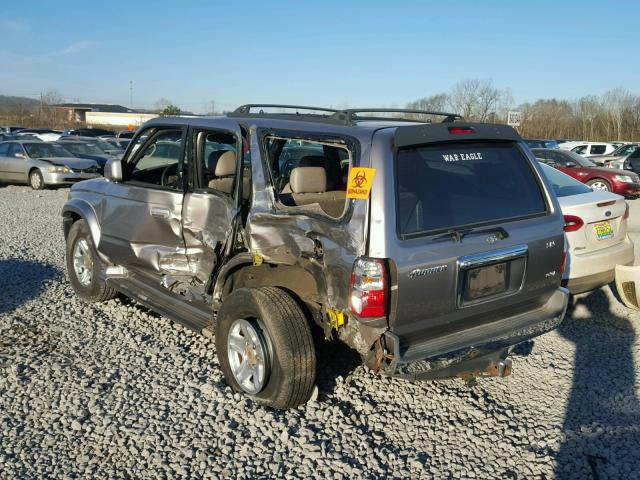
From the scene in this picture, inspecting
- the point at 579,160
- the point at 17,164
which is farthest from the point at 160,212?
the point at 579,160

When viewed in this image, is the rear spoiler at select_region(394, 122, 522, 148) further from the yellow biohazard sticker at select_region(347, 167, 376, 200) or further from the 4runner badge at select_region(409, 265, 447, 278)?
the 4runner badge at select_region(409, 265, 447, 278)

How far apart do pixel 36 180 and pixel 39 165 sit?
46cm

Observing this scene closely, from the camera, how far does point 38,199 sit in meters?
15.9

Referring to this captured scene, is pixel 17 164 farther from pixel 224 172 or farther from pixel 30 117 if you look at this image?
pixel 30 117

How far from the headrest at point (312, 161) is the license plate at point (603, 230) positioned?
3.10 meters

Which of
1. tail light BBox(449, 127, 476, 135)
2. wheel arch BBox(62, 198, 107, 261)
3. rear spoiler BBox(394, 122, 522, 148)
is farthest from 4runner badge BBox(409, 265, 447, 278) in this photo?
wheel arch BBox(62, 198, 107, 261)

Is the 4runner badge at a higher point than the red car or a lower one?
higher

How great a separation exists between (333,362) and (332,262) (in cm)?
157

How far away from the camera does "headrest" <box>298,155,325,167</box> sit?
4.47m

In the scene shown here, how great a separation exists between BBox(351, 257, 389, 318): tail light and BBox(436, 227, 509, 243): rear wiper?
481 millimetres

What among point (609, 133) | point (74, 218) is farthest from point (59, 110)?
point (74, 218)

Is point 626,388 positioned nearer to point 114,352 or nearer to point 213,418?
point 213,418

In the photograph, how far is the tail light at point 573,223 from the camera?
5.94m

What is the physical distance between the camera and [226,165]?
4926mm
